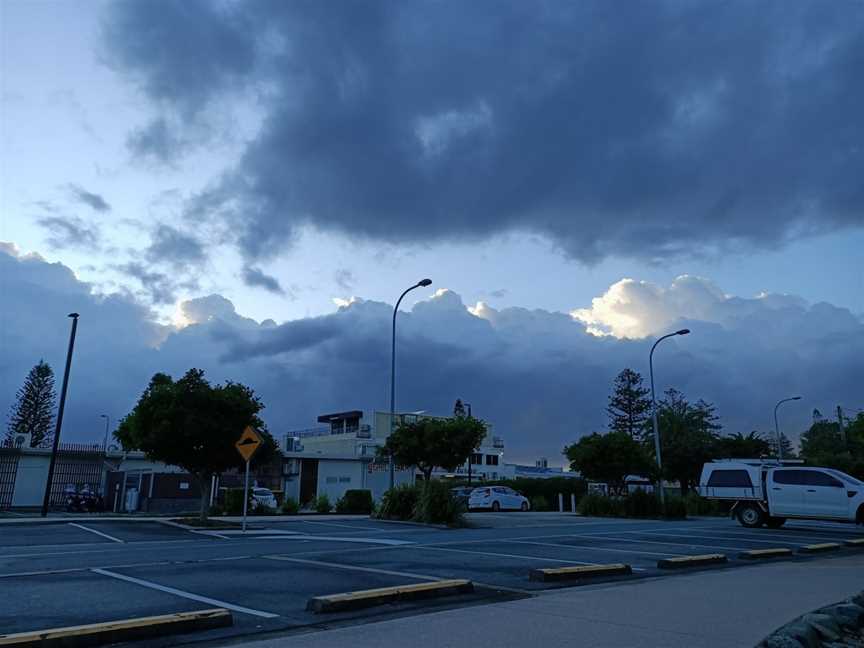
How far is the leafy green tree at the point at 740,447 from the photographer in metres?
57.7

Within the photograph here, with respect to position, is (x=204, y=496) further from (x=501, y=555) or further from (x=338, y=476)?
(x=338, y=476)

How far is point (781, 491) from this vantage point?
2370 centimetres

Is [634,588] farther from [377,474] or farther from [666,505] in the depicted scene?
[377,474]

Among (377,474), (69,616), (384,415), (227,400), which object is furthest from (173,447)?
(384,415)

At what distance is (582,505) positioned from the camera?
35.0 meters

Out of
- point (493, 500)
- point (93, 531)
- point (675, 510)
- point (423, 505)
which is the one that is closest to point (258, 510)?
point (423, 505)

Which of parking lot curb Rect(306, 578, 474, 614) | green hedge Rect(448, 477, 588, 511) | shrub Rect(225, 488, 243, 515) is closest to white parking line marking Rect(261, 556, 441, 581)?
parking lot curb Rect(306, 578, 474, 614)

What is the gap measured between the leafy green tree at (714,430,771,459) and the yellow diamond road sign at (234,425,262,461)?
44573mm

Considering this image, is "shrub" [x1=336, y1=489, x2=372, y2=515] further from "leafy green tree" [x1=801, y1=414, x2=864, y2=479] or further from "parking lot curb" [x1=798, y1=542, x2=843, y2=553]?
"leafy green tree" [x1=801, y1=414, x2=864, y2=479]

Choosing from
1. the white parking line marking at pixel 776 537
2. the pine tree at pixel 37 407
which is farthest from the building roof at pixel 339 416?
the white parking line marking at pixel 776 537

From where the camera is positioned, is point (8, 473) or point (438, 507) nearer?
point (438, 507)

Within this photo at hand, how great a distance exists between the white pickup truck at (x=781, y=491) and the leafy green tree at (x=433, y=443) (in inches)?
401

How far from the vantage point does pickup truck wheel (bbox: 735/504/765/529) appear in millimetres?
24516

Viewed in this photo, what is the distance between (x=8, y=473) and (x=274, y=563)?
A: 3121 cm
